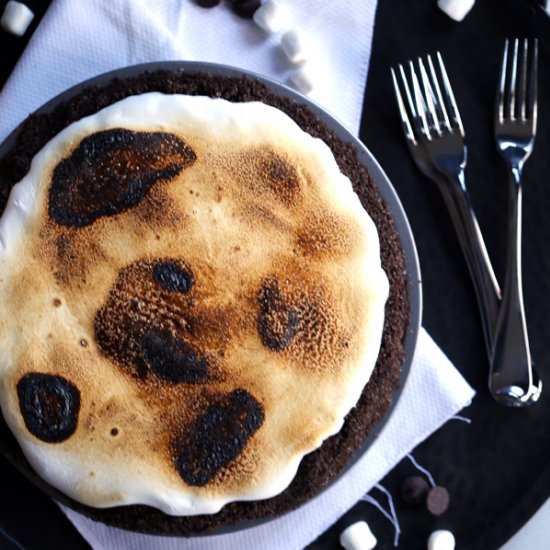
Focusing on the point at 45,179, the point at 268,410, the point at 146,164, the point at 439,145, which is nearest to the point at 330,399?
the point at 268,410

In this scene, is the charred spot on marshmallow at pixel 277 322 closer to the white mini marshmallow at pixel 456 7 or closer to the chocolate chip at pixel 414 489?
the chocolate chip at pixel 414 489

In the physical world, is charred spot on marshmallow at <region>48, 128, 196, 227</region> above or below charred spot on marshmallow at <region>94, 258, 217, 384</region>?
above

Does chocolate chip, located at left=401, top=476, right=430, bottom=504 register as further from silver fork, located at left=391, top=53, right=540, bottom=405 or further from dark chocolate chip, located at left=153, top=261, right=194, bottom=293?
dark chocolate chip, located at left=153, top=261, right=194, bottom=293

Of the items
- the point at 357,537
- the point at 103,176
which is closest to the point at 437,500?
the point at 357,537

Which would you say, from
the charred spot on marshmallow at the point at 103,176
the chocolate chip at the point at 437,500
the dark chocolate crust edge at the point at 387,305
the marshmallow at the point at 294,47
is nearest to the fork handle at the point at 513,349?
the chocolate chip at the point at 437,500

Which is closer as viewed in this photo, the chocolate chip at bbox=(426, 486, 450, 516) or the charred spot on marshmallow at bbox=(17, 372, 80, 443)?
the charred spot on marshmallow at bbox=(17, 372, 80, 443)

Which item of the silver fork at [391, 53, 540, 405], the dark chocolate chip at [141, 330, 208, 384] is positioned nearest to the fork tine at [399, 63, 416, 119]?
the silver fork at [391, 53, 540, 405]

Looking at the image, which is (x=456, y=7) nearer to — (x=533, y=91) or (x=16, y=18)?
(x=533, y=91)
